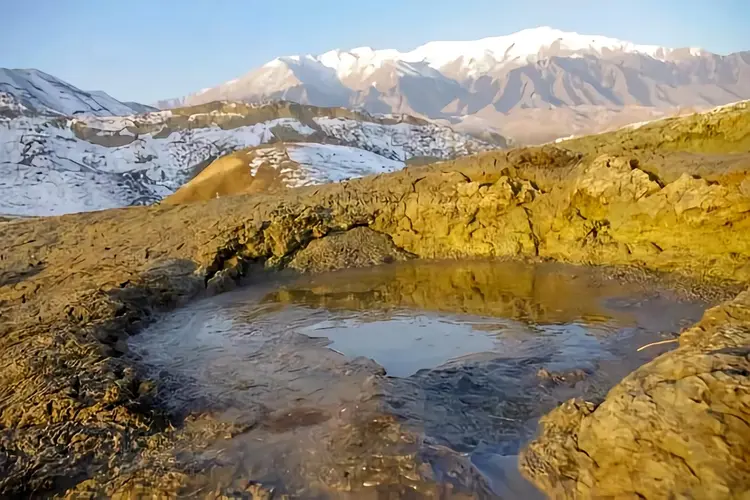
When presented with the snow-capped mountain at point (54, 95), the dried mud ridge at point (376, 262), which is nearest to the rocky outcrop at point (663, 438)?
the dried mud ridge at point (376, 262)

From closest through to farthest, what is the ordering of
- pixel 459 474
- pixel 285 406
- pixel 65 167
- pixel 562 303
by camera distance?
pixel 459 474 → pixel 285 406 → pixel 562 303 → pixel 65 167

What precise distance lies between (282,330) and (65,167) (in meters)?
19.7

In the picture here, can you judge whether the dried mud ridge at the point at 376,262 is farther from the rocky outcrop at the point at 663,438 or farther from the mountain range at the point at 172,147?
the mountain range at the point at 172,147

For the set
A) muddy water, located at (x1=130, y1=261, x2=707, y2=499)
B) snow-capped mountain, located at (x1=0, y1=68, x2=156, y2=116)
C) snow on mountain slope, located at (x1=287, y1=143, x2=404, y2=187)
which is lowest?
snow on mountain slope, located at (x1=287, y1=143, x2=404, y2=187)

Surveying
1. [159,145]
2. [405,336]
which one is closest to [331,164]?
[159,145]

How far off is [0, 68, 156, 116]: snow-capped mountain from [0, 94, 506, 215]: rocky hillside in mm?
4357

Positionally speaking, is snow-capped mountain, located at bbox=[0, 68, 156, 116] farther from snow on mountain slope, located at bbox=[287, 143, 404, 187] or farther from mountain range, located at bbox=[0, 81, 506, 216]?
snow on mountain slope, located at bbox=[287, 143, 404, 187]

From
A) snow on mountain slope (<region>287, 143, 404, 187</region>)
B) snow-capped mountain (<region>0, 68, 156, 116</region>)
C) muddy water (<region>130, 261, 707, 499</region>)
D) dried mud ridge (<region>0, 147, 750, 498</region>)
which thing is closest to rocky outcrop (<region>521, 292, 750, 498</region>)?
dried mud ridge (<region>0, 147, 750, 498</region>)

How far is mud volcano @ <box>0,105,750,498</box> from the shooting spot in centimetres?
262

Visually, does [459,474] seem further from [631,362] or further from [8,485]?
[8,485]

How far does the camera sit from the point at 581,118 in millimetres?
34469

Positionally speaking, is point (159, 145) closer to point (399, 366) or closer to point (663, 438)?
point (399, 366)

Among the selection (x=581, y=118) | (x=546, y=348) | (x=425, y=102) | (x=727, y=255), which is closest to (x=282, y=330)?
(x=546, y=348)

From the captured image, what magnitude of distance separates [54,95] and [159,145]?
41.3 feet
